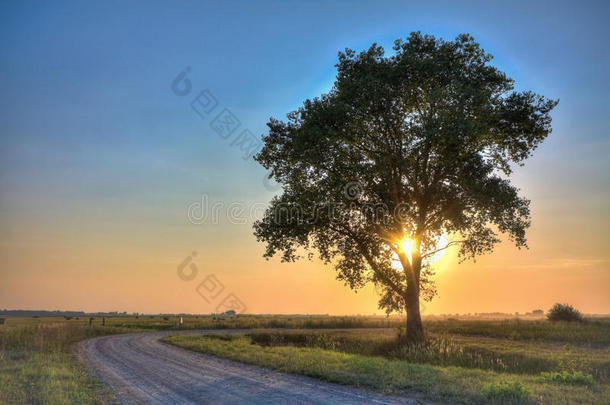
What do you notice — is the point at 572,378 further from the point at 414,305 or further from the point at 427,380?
the point at 414,305

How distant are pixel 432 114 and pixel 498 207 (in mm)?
7418

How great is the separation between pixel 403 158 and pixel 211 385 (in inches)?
659

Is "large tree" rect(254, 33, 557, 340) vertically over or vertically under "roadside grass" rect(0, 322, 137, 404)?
over

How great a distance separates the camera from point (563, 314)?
174 feet

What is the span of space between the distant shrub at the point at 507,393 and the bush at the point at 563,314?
49.9 metres

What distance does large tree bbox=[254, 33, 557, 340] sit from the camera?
23.6 meters

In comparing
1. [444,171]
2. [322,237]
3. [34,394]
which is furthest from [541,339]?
[34,394]

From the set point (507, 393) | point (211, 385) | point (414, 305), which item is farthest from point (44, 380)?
point (414, 305)

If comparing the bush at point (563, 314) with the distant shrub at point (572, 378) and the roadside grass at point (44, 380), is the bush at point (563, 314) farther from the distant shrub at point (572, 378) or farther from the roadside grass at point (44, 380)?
the roadside grass at point (44, 380)

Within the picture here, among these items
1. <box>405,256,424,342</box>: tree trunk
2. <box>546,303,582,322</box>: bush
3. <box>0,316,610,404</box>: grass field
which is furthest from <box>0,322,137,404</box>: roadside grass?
<box>546,303,582,322</box>: bush

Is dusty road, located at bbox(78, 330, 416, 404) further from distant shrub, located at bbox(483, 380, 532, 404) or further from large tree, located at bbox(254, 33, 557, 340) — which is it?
large tree, located at bbox(254, 33, 557, 340)

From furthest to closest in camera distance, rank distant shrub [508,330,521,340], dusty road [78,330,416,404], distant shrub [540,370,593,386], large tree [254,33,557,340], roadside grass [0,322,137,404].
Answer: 1. distant shrub [508,330,521,340]
2. large tree [254,33,557,340]
3. distant shrub [540,370,593,386]
4. roadside grass [0,322,137,404]
5. dusty road [78,330,416,404]

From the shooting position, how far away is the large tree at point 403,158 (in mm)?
23641

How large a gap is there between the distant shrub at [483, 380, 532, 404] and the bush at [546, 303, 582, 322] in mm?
49916
